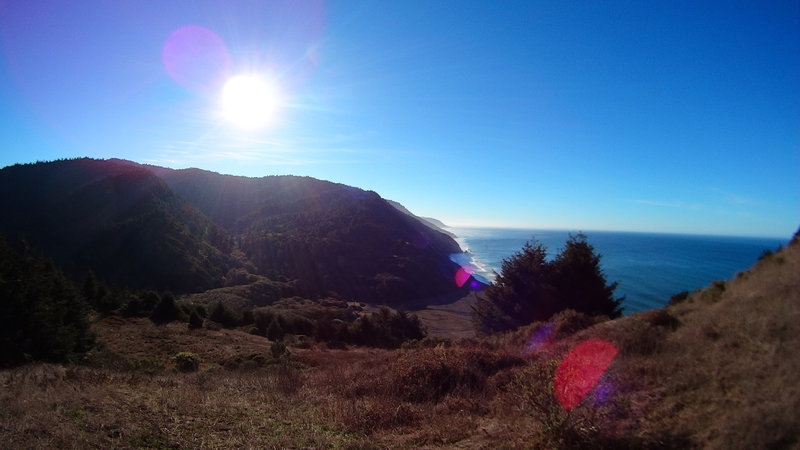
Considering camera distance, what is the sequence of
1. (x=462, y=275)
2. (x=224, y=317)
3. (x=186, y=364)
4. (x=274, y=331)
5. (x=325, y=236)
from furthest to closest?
1. (x=325, y=236)
2. (x=462, y=275)
3. (x=224, y=317)
4. (x=274, y=331)
5. (x=186, y=364)

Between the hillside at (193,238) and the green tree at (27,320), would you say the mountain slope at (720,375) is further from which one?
the hillside at (193,238)

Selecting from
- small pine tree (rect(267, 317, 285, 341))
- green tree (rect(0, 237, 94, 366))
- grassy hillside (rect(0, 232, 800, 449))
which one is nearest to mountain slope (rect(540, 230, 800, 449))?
grassy hillside (rect(0, 232, 800, 449))

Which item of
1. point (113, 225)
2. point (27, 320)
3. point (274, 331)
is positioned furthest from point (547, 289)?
point (113, 225)

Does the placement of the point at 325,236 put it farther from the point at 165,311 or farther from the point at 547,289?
the point at 547,289

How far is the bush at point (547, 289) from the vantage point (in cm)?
1900

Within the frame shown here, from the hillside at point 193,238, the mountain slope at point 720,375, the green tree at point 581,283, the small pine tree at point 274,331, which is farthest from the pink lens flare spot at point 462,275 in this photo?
the mountain slope at point 720,375

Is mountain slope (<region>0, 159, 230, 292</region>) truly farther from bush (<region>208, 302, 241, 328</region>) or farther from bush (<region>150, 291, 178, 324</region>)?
bush (<region>150, 291, 178, 324</region>)

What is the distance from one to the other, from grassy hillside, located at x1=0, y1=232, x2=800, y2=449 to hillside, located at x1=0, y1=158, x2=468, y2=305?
7859cm

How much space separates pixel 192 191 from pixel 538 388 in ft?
581

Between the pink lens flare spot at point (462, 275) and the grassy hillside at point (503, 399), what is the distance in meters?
103

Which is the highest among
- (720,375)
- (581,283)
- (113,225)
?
(720,375)

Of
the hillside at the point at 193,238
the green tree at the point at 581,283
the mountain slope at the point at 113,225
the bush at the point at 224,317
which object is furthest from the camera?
the hillside at the point at 193,238

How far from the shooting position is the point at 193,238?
97938 mm

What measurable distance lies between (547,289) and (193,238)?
3814 inches
